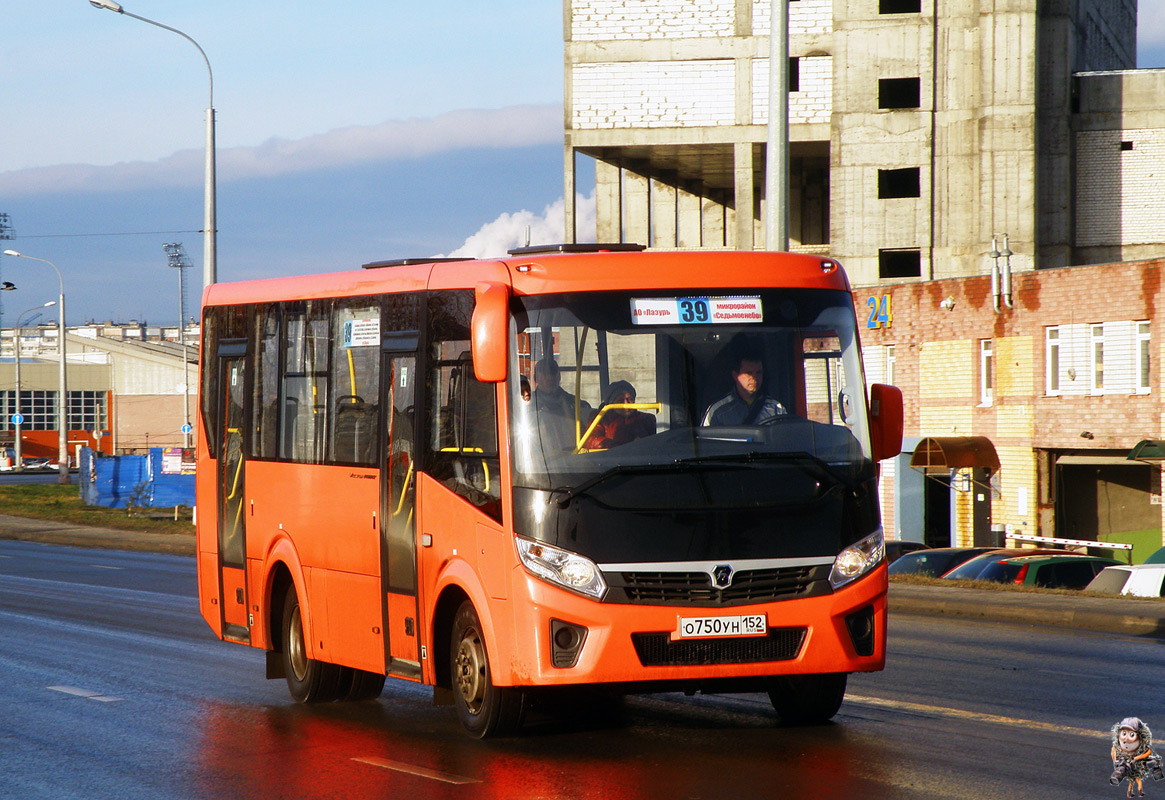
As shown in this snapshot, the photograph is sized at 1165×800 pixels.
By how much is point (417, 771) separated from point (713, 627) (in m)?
1.66

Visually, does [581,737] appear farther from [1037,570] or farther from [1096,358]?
[1096,358]

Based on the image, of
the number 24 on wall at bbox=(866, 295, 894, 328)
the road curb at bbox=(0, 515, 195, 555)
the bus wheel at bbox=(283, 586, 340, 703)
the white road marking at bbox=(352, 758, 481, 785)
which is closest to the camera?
the white road marking at bbox=(352, 758, 481, 785)

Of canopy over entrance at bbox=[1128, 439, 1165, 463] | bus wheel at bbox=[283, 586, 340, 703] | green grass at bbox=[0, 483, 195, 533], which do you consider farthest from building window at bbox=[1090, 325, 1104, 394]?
bus wheel at bbox=[283, 586, 340, 703]

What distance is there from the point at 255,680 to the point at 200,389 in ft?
7.67

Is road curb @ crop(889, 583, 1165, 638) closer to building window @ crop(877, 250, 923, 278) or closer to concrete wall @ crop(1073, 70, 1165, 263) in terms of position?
building window @ crop(877, 250, 923, 278)

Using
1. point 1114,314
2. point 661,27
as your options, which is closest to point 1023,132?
point 661,27

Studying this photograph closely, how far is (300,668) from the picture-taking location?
35.7 feet

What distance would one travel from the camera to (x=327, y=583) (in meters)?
10.4

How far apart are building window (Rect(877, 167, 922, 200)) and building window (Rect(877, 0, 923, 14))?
5.21m

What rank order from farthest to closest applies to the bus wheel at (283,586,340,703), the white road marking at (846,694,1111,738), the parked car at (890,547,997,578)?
the parked car at (890,547,997,578) → the bus wheel at (283,586,340,703) → the white road marking at (846,694,1111,738)

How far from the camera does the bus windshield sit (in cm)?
821

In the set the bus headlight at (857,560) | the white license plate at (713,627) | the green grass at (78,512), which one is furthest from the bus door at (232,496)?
the green grass at (78,512)

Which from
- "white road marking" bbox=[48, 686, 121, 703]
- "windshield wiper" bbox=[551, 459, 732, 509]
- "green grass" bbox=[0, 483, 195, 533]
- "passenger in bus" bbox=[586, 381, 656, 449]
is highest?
"passenger in bus" bbox=[586, 381, 656, 449]

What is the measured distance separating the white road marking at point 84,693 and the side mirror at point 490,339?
14.3 feet
